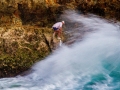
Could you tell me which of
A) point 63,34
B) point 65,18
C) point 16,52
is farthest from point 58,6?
point 16,52

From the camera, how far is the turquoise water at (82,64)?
868cm

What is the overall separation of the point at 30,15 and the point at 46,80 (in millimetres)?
3227

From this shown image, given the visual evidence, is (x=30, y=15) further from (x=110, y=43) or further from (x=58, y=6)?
(x=110, y=43)

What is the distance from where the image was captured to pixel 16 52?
941 cm

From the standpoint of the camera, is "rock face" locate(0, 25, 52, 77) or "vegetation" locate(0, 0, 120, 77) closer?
"rock face" locate(0, 25, 52, 77)

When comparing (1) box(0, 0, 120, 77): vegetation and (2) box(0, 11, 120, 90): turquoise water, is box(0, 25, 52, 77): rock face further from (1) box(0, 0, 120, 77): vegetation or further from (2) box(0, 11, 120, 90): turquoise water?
(2) box(0, 11, 120, 90): turquoise water

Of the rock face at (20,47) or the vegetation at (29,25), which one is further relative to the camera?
the vegetation at (29,25)

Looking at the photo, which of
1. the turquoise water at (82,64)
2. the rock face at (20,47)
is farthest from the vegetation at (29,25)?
the turquoise water at (82,64)

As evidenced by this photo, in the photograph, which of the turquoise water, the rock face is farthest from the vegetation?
the turquoise water

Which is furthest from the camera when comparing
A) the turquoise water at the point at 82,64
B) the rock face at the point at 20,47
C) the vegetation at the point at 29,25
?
the vegetation at the point at 29,25

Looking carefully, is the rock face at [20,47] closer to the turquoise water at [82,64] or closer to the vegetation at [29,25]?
the vegetation at [29,25]

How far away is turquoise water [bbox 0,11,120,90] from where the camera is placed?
28.5 ft

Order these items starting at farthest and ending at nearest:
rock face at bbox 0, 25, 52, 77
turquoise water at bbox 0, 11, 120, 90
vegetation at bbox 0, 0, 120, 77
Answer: vegetation at bbox 0, 0, 120, 77 → rock face at bbox 0, 25, 52, 77 → turquoise water at bbox 0, 11, 120, 90

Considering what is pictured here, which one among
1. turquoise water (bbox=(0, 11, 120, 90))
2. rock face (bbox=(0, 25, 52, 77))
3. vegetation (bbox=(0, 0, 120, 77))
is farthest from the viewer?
vegetation (bbox=(0, 0, 120, 77))
